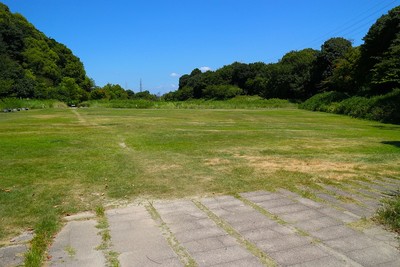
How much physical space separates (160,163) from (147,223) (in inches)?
143

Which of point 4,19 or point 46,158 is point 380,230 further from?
point 4,19

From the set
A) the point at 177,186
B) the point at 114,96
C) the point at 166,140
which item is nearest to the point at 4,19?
the point at 114,96

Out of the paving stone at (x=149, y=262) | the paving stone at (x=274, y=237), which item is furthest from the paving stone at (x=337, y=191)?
Result: the paving stone at (x=149, y=262)

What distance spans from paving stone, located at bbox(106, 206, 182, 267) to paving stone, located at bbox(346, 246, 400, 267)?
163 cm

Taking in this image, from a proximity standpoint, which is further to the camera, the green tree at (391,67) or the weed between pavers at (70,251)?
the green tree at (391,67)

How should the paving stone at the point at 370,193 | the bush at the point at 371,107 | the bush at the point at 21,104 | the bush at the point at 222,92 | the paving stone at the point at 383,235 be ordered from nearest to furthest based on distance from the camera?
the paving stone at the point at 383,235 → the paving stone at the point at 370,193 → the bush at the point at 371,107 → the bush at the point at 21,104 → the bush at the point at 222,92

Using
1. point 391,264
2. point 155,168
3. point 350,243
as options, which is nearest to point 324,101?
point 155,168

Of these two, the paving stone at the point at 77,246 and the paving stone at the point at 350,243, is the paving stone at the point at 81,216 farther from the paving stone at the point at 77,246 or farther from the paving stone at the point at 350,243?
the paving stone at the point at 350,243

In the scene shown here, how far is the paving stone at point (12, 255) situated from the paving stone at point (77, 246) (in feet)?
0.84

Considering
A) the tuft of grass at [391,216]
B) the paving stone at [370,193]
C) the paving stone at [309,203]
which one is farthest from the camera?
the paving stone at [370,193]

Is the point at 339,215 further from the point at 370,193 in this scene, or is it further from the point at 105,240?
the point at 105,240

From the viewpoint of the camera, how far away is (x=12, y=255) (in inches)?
123

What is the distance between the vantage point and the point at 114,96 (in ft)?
262

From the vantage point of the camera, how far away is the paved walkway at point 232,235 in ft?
10.1
